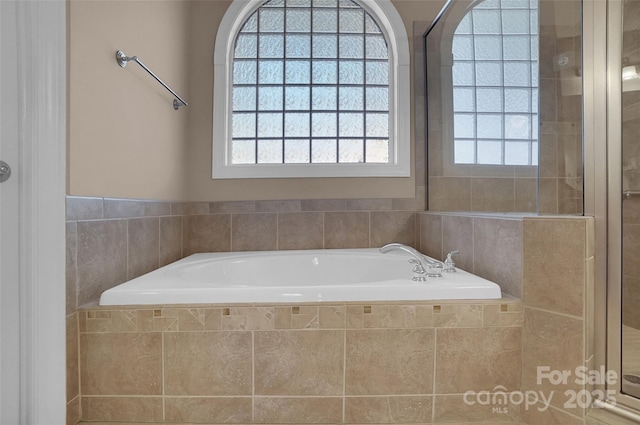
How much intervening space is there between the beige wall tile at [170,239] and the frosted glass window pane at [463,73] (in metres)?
1.96

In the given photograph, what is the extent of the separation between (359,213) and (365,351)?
49.1 inches

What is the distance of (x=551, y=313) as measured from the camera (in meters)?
1.15

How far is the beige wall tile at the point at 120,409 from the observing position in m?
1.10

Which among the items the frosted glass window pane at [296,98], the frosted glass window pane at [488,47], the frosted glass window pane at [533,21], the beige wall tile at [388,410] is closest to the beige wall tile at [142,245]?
the beige wall tile at [388,410]

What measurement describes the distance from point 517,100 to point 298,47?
1483 millimetres

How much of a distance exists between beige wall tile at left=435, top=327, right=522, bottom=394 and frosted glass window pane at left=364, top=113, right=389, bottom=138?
159 cm

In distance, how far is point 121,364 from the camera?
3.62ft

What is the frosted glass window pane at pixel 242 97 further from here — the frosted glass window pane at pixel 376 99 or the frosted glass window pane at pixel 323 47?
the frosted glass window pane at pixel 376 99

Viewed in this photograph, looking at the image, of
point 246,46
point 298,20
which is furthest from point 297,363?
point 298,20

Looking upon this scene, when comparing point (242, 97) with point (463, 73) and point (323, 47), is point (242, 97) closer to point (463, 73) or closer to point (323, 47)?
point (323, 47)

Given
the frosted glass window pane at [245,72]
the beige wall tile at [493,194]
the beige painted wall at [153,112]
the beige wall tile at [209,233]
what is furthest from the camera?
the frosted glass window pane at [245,72]
